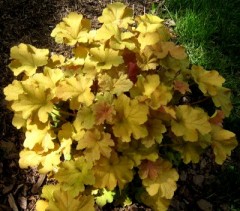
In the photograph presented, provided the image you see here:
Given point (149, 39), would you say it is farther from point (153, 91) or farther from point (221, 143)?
point (221, 143)

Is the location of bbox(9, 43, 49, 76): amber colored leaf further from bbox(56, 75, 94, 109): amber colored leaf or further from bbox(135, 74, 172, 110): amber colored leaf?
bbox(135, 74, 172, 110): amber colored leaf

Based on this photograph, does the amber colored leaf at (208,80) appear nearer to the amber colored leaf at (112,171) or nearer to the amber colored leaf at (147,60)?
the amber colored leaf at (147,60)

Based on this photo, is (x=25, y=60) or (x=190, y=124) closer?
(x=190, y=124)

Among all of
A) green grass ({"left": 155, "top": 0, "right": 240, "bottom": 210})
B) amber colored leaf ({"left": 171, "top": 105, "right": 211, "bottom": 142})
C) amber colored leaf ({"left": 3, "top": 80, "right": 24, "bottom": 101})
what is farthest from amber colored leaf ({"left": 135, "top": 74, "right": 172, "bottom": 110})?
green grass ({"left": 155, "top": 0, "right": 240, "bottom": 210})

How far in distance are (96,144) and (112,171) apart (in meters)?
0.18

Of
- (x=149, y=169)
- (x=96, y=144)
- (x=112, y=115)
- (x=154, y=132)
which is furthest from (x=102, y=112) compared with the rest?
(x=149, y=169)

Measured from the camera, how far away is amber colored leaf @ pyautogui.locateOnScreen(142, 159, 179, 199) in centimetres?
207

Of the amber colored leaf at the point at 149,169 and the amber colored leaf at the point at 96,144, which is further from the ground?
the amber colored leaf at the point at 96,144

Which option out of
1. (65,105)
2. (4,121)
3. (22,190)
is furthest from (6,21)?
(22,190)

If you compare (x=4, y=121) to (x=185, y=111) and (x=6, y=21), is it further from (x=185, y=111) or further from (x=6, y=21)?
(x=185, y=111)

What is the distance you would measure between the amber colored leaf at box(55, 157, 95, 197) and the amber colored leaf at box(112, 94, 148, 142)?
0.22 metres

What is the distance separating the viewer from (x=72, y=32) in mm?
2303

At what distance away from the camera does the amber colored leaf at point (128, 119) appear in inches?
77.0

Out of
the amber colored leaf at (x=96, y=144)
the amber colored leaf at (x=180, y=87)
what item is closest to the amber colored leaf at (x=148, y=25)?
the amber colored leaf at (x=180, y=87)
